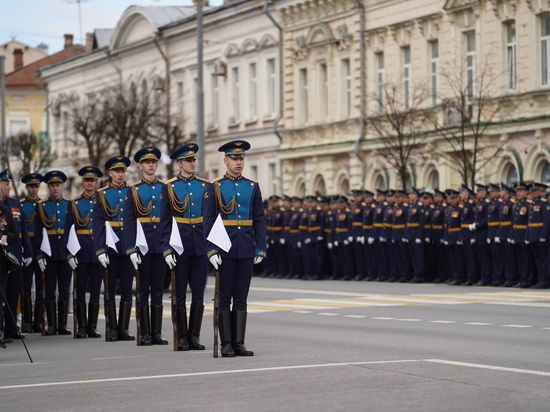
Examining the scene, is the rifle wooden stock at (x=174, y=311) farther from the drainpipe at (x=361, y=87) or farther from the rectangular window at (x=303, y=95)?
the rectangular window at (x=303, y=95)

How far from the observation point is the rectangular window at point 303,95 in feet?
164

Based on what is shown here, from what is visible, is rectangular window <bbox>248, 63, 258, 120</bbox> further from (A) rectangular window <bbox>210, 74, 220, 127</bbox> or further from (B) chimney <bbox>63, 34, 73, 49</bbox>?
(B) chimney <bbox>63, 34, 73, 49</bbox>

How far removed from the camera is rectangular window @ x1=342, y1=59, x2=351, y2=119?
4700cm

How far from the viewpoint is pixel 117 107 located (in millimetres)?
50562

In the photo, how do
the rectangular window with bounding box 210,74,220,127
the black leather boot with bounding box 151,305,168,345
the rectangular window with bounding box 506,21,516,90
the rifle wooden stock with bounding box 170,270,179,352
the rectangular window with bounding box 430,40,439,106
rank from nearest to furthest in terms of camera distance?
the rifle wooden stock with bounding box 170,270,179,352 < the black leather boot with bounding box 151,305,168,345 < the rectangular window with bounding box 506,21,516,90 < the rectangular window with bounding box 430,40,439,106 < the rectangular window with bounding box 210,74,220,127

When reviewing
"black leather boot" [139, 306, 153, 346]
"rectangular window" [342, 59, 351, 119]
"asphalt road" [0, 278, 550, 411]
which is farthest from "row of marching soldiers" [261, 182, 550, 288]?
"black leather boot" [139, 306, 153, 346]

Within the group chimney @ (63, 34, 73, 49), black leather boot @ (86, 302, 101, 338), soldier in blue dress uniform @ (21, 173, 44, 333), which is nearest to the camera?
black leather boot @ (86, 302, 101, 338)

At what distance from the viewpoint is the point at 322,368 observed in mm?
12609

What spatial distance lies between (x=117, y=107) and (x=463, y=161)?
18.2m

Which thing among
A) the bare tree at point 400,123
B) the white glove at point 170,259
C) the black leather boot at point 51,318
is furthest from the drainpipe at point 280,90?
the white glove at point 170,259

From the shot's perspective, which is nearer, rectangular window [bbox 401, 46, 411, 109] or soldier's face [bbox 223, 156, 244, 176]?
soldier's face [bbox 223, 156, 244, 176]

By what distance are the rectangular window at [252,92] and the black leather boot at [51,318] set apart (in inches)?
1379


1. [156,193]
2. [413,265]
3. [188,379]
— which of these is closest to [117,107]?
[413,265]

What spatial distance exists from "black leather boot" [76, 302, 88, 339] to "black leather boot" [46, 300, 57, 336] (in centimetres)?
91
